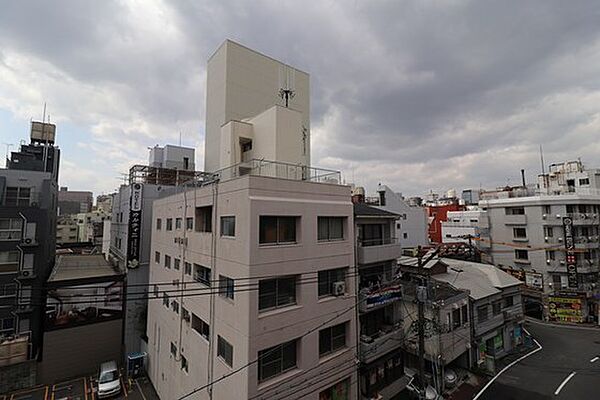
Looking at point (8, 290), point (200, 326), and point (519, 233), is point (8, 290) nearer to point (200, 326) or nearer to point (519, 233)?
point (200, 326)

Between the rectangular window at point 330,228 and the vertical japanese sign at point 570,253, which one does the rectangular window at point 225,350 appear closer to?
the rectangular window at point 330,228

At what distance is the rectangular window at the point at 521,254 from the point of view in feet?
130

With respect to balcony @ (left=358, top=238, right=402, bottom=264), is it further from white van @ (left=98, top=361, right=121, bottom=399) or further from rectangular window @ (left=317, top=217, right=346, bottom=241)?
white van @ (left=98, top=361, right=121, bottom=399)

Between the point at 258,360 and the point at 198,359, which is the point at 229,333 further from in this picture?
the point at 198,359

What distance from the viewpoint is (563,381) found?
854 inches

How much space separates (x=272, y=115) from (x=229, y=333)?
13.0 m

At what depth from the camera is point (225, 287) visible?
547 inches

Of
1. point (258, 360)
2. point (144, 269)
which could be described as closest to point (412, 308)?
point (258, 360)

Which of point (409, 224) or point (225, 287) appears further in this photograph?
point (409, 224)

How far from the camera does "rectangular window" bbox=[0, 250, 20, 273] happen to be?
2420 centimetres

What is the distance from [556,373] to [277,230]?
26467 mm

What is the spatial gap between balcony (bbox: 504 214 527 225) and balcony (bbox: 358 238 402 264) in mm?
30887

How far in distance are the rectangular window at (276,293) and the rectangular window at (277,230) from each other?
5.98 ft

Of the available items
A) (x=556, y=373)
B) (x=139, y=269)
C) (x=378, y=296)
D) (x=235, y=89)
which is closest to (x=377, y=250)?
(x=378, y=296)
